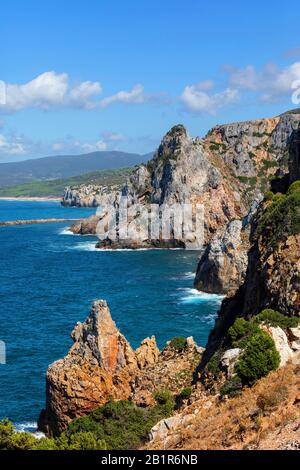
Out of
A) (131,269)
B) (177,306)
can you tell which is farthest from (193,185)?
(177,306)

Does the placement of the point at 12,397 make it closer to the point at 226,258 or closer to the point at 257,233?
the point at 257,233


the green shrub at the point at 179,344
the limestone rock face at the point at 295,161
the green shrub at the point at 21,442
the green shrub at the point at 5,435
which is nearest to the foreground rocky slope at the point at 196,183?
the limestone rock face at the point at 295,161

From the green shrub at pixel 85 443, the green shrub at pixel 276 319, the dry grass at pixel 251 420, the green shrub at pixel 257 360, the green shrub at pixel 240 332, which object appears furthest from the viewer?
the green shrub at pixel 276 319

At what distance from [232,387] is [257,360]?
1.95 meters

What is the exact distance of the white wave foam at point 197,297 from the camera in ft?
273

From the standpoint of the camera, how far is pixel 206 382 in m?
32.2

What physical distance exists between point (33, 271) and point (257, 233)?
74532 millimetres

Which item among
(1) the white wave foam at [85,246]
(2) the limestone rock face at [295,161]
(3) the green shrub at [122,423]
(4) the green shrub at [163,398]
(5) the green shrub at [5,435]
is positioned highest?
(2) the limestone rock face at [295,161]

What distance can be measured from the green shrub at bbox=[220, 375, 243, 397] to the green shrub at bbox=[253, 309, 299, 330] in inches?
207

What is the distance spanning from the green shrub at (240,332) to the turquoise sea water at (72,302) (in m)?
20.9

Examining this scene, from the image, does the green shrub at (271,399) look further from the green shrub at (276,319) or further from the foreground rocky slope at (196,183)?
the foreground rocky slope at (196,183)

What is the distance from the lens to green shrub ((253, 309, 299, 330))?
32.6 m

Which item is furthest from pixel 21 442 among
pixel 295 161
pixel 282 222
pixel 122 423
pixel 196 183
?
pixel 196 183

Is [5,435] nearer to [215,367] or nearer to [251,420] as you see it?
[215,367]
